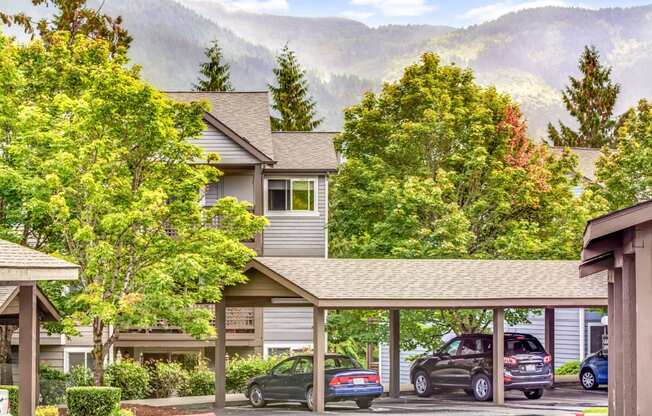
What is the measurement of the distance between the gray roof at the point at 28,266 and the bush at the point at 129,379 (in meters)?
16.8

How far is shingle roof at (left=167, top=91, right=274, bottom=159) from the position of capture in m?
41.5

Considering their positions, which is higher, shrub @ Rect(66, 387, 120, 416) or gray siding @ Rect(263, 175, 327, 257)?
gray siding @ Rect(263, 175, 327, 257)

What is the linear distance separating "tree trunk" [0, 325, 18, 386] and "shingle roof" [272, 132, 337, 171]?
13.3 metres

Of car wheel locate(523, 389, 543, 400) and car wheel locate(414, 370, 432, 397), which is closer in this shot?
car wheel locate(523, 389, 543, 400)

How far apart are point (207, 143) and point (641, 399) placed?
27.4 metres

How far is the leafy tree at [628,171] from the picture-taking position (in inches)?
1608

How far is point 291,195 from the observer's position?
138 ft

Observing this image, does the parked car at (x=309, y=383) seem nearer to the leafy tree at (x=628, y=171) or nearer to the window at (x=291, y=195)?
the window at (x=291, y=195)

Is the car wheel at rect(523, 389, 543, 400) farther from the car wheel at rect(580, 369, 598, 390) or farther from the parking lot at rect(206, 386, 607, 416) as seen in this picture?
the car wheel at rect(580, 369, 598, 390)

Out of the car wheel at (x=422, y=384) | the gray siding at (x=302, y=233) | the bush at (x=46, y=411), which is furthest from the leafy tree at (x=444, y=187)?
the bush at (x=46, y=411)

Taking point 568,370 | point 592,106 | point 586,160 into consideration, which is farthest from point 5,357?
point 592,106

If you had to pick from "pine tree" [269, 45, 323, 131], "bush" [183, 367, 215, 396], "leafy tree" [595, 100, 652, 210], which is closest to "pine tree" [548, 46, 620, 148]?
"pine tree" [269, 45, 323, 131]

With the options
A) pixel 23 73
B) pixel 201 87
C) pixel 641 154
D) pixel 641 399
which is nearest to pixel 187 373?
pixel 23 73

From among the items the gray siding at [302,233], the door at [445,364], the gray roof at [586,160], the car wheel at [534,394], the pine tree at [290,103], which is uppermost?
the pine tree at [290,103]
